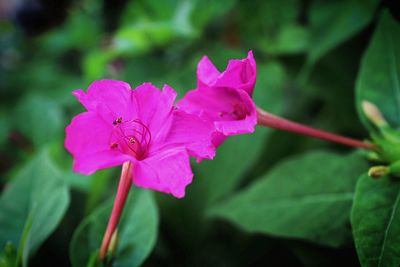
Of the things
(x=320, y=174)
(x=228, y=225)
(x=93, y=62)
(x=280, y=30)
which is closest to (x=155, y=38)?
(x=93, y=62)

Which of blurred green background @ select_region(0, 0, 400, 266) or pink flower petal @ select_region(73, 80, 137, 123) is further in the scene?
blurred green background @ select_region(0, 0, 400, 266)

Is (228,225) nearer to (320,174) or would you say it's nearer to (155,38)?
(320,174)

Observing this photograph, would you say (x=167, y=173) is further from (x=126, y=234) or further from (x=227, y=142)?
(x=227, y=142)

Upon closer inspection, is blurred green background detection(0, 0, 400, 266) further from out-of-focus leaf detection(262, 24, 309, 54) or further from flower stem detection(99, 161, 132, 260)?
flower stem detection(99, 161, 132, 260)

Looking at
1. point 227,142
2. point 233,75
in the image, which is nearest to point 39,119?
point 227,142

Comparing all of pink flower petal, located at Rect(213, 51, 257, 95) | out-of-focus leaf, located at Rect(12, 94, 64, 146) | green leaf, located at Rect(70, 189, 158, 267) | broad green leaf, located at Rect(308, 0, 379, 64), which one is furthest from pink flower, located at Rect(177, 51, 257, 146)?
out-of-focus leaf, located at Rect(12, 94, 64, 146)

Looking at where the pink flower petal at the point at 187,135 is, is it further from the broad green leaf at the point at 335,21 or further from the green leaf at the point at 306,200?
the broad green leaf at the point at 335,21
